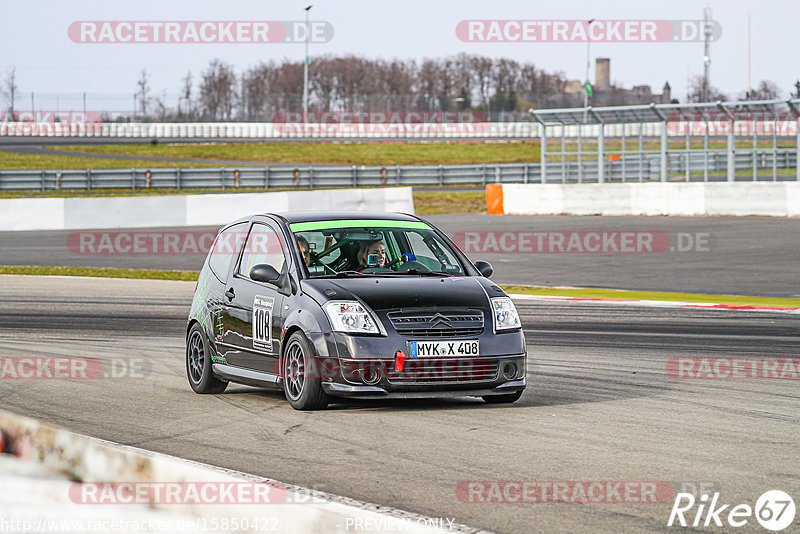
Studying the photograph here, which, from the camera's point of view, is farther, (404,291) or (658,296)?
(658,296)

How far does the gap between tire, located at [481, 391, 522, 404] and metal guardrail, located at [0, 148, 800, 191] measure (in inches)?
1044

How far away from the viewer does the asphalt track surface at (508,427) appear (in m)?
5.70

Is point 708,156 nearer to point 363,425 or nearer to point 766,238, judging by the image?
point 766,238

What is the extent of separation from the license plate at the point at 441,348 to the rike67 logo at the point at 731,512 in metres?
2.72

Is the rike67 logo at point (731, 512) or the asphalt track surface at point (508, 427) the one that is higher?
the rike67 logo at point (731, 512)

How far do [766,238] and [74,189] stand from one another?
99.6 feet

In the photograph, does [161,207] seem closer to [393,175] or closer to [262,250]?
[393,175]

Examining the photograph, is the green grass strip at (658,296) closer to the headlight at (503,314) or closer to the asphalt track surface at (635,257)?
the asphalt track surface at (635,257)

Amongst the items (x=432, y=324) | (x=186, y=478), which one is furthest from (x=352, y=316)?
(x=186, y=478)

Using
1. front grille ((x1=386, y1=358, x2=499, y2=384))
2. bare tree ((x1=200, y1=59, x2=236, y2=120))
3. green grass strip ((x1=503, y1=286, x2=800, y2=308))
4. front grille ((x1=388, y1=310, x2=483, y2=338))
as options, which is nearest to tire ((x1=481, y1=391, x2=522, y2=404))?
front grille ((x1=386, y1=358, x2=499, y2=384))

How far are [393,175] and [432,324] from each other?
44.0 metres

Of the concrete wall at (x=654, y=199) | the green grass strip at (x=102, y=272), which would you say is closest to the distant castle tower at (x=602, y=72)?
the concrete wall at (x=654, y=199)

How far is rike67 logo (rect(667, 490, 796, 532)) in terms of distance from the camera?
4980mm

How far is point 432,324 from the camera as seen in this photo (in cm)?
797
